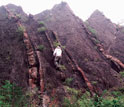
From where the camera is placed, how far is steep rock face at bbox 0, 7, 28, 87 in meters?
6.98

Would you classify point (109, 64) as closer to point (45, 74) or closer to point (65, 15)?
point (45, 74)

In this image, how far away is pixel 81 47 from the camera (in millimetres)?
12070

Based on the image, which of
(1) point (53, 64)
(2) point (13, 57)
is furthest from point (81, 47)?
(2) point (13, 57)

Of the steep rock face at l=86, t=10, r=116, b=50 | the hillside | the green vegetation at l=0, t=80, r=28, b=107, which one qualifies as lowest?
the green vegetation at l=0, t=80, r=28, b=107

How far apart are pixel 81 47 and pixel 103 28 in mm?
8683

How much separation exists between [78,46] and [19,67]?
708cm

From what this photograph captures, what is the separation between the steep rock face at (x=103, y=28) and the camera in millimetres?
14727

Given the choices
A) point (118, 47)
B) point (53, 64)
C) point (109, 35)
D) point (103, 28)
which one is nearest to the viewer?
point (53, 64)

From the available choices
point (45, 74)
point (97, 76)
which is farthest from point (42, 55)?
point (97, 76)

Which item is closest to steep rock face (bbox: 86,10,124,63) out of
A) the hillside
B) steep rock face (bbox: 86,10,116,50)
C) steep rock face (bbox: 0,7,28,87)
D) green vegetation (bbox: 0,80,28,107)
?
steep rock face (bbox: 86,10,116,50)

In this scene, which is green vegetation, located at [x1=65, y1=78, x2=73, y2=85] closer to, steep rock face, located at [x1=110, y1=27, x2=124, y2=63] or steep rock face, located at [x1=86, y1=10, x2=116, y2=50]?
steep rock face, located at [x1=110, y1=27, x2=124, y2=63]

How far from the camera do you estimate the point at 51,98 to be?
613cm

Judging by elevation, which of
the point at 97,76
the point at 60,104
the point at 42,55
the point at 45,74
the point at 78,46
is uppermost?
the point at 78,46

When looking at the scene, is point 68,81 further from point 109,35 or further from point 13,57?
point 109,35
